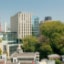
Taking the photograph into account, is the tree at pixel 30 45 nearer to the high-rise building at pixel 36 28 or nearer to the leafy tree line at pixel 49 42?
the leafy tree line at pixel 49 42

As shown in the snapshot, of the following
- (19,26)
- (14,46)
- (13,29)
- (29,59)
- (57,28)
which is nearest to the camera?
(29,59)

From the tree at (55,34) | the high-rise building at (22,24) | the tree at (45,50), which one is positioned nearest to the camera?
the tree at (45,50)

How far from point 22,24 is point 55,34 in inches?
730

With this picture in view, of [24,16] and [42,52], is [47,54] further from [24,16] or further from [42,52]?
[24,16]

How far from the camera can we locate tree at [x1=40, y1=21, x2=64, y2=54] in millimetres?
18141

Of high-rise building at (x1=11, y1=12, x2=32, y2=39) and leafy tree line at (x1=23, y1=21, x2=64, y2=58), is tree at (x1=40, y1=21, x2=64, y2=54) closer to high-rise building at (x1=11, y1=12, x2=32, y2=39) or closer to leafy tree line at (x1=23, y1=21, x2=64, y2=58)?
leafy tree line at (x1=23, y1=21, x2=64, y2=58)

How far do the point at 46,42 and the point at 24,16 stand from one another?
62.0ft

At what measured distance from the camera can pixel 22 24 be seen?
120 feet

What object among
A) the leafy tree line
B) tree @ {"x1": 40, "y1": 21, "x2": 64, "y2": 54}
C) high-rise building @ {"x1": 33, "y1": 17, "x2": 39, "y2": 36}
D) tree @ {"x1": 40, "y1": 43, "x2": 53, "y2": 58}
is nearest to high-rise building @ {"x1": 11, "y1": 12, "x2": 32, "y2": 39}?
high-rise building @ {"x1": 33, "y1": 17, "x2": 39, "y2": 36}

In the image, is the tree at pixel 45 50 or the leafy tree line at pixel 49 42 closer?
the tree at pixel 45 50

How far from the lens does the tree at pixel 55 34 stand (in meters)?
18.1

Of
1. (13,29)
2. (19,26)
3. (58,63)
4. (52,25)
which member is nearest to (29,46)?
(52,25)

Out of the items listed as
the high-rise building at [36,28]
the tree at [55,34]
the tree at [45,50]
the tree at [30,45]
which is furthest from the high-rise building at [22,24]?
the tree at [45,50]

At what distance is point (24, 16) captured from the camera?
3794cm
